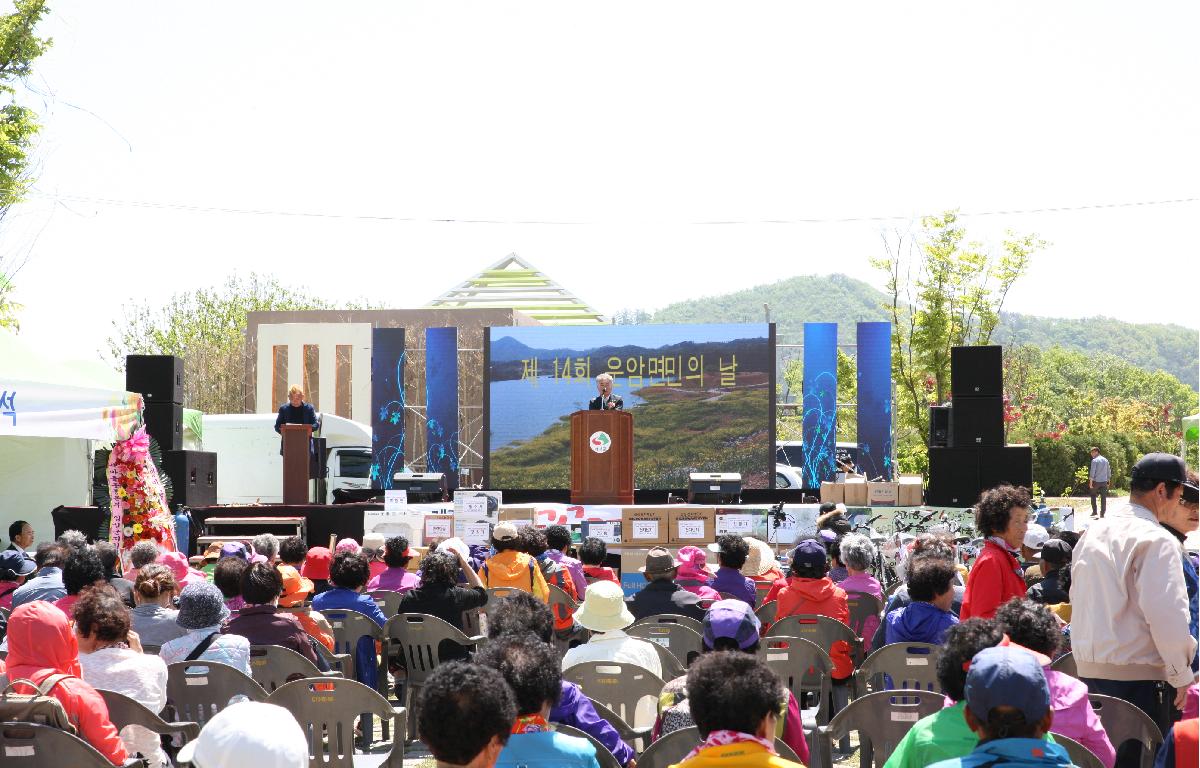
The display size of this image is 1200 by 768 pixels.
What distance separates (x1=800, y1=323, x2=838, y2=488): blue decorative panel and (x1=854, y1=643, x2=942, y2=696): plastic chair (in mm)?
13966

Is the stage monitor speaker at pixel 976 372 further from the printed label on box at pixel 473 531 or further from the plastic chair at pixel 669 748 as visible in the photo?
the plastic chair at pixel 669 748

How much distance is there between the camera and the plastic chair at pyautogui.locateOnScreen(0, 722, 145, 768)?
396 centimetres

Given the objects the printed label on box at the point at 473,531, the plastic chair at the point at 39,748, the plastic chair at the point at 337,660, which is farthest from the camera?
the printed label on box at the point at 473,531

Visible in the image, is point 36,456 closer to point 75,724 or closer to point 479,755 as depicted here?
point 75,724

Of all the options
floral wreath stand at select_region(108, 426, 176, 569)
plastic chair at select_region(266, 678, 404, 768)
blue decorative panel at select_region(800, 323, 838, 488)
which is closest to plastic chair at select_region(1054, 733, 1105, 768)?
plastic chair at select_region(266, 678, 404, 768)

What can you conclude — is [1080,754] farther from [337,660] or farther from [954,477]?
[954,477]

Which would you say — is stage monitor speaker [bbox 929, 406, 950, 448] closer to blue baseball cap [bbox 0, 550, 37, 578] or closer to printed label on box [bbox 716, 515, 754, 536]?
printed label on box [bbox 716, 515, 754, 536]

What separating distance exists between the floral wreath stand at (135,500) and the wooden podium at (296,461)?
370 centimetres

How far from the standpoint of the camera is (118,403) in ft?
37.7

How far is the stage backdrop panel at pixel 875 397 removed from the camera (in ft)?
64.8

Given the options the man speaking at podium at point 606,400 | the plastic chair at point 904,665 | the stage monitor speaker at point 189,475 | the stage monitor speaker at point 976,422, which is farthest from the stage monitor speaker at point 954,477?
the plastic chair at point 904,665

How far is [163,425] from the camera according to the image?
14.2 m

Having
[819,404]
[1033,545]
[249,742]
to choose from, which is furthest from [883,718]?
[819,404]

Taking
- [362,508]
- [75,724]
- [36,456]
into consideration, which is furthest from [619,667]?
[36,456]
